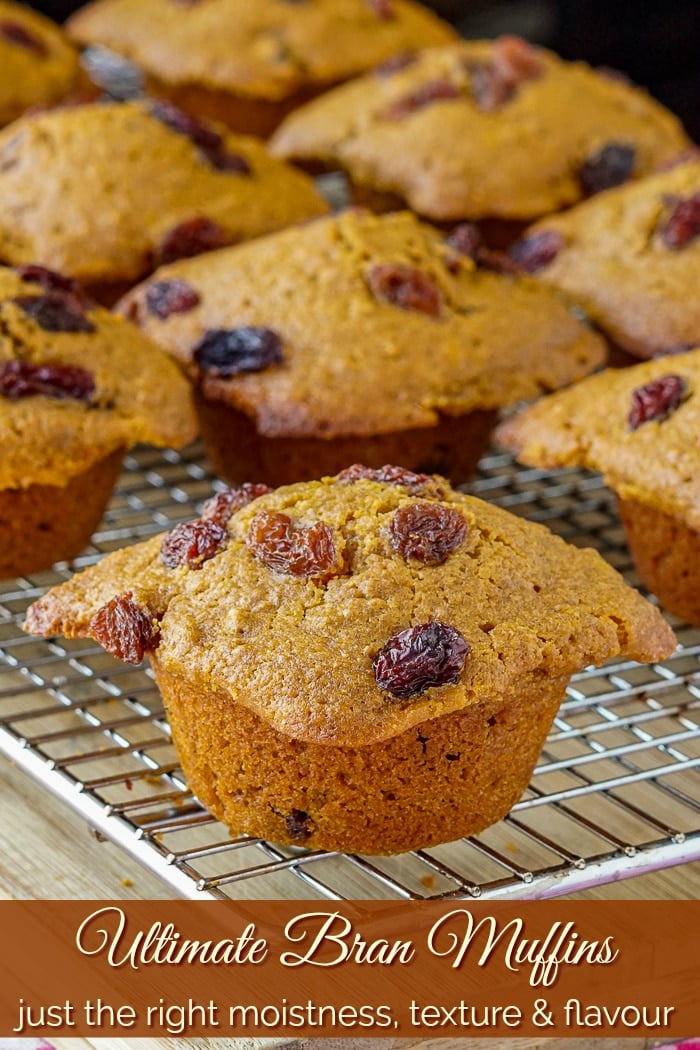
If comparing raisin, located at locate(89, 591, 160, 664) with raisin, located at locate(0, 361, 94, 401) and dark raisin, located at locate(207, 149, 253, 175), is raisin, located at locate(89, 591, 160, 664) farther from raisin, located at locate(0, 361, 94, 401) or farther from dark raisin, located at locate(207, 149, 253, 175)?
dark raisin, located at locate(207, 149, 253, 175)

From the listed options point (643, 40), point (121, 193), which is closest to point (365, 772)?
point (121, 193)

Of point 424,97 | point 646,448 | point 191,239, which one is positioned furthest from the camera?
point 424,97

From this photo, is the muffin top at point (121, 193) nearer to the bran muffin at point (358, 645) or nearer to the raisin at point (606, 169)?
the raisin at point (606, 169)

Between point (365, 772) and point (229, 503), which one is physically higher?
point (229, 503)

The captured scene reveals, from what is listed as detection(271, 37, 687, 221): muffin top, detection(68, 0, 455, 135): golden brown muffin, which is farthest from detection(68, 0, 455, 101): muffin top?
detection(271, 37, 687, 221): muffin top

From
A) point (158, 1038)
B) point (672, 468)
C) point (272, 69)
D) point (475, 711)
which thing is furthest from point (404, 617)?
point (272, 69)

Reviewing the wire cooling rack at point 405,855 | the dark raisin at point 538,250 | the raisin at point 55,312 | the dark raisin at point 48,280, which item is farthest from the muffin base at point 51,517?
the dark raisin at point 538,250

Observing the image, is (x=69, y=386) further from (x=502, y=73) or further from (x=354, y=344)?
(x=502, y=73)

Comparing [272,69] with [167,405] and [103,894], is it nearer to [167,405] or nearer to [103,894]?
[167,405]
